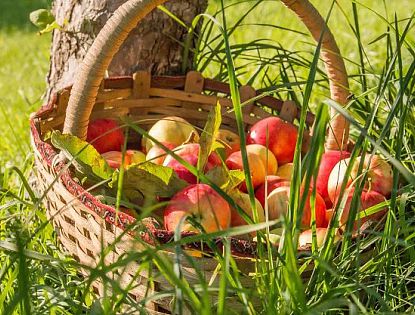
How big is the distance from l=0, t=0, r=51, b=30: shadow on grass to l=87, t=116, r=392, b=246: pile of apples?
3.19 metres

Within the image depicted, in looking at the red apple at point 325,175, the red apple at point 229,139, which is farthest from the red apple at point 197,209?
the red apple at point 229,139

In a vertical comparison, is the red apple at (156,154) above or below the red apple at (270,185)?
above

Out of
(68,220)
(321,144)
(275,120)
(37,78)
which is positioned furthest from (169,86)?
(37,78)

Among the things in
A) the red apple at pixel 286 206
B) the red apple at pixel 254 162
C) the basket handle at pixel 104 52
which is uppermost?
the basket handle at pixel 104 52

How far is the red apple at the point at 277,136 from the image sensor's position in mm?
2051

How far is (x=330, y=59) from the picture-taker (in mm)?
1944

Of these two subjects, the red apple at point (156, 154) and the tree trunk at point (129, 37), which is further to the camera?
the tree trunk at point (129, 37)

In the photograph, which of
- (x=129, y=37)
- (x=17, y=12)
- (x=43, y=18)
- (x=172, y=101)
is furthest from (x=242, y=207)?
(x=17, y=12)

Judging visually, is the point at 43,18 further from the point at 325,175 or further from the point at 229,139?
the point at 325,175

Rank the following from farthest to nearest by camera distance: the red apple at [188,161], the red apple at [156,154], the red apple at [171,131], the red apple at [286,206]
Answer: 1. the red apple at [171,131]
2. the red apple at [156,154]
3. the red apple at [188,161]
4. the red apple at [286,206]

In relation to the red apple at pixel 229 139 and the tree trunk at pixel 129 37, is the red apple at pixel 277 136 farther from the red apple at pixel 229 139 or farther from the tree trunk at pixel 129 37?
the tree trunk at pixel 129 37

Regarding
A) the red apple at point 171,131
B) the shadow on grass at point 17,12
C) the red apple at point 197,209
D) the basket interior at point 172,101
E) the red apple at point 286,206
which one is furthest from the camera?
the shadow on grass at point 17,12

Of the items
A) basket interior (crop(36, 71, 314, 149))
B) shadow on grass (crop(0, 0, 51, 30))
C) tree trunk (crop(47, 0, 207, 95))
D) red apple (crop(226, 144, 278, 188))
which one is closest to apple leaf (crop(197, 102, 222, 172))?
red apple (crop(226, 144, 278, 188))

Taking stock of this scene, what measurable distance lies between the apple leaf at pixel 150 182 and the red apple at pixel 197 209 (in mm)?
86
